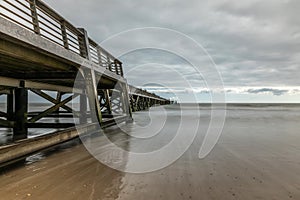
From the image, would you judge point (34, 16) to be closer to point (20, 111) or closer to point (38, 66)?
point (38, 66)

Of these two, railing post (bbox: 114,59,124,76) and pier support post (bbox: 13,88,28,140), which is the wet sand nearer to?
pier support post (bbox: 13,88,28,140)

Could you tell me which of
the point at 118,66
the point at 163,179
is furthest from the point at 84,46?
the point at 163,179

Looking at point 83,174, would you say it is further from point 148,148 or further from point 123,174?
point 148,148

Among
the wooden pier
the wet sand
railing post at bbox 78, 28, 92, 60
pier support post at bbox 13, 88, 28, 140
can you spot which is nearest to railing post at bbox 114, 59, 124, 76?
the wooden pier

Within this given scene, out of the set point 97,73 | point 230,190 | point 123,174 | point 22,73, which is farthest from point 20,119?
point 230,190

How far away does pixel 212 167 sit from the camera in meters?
3.62

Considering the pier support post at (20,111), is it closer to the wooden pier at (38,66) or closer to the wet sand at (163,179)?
the wooden pier at (38,66)

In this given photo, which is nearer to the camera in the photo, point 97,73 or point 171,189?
point 171,189

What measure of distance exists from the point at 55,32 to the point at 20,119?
316 centimetres

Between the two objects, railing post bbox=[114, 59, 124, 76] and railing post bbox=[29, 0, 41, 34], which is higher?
railing post bbox=[114, 59, 124, 76]

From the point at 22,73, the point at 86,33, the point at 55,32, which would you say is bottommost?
the point at 22,73

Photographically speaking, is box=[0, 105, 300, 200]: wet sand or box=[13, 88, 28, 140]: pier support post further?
box=[13, 88, 28, 140]: pier support post

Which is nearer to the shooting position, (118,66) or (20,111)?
(20,111)

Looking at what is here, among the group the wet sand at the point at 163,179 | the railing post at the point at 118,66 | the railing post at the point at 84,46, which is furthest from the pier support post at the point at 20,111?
the railing post at the point at 118,66
